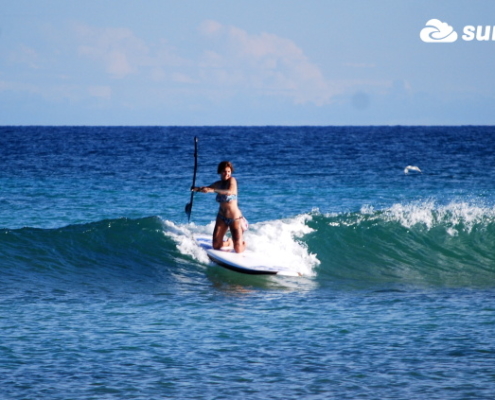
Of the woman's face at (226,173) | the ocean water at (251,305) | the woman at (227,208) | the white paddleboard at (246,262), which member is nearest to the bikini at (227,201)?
the woman at (227,208)

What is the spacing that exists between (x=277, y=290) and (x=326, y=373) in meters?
4.65

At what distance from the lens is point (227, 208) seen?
46.9 ft

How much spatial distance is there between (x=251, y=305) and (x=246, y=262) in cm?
229

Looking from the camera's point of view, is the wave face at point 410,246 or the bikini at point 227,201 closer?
the bikini at point 227,201

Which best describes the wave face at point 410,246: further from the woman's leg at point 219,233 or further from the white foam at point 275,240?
the woman's leg at point 219,233

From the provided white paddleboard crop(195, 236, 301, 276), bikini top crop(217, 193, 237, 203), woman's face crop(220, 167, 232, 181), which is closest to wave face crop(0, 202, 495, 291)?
white paddleboard crop(195, 236, 301, 276)

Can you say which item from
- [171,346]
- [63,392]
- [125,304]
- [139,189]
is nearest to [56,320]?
[125,304]

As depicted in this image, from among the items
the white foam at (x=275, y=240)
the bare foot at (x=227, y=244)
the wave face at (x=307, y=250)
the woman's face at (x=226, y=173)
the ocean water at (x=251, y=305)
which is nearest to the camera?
the ocean water at (x=251, y=305)

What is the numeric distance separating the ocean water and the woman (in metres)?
0.74

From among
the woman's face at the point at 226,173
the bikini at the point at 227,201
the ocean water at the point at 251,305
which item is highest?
the woman's face at the point at 226,173

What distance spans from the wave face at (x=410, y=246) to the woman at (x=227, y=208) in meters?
2.22

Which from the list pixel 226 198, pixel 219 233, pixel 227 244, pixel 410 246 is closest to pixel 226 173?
pixel 226 198

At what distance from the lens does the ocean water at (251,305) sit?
8555 mm

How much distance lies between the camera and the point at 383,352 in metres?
9.52
